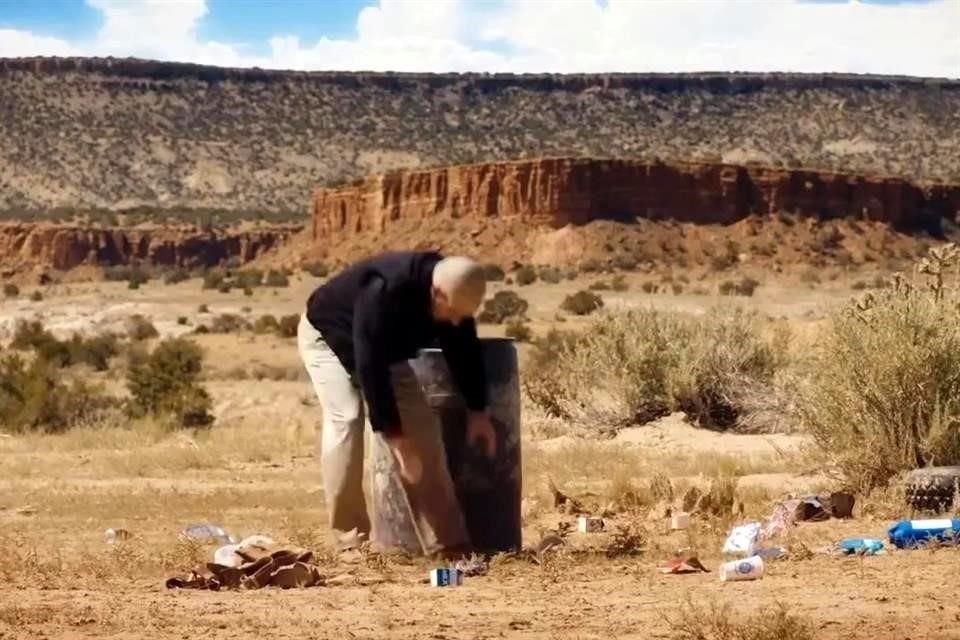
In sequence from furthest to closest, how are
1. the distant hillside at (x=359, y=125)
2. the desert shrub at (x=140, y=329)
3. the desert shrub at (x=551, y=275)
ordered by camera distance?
the distant hillside at (x=359, y=125), the desert shrub at (x=551, y=275), the desert shrub at (x=140, y=329)

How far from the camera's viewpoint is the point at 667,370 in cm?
1670

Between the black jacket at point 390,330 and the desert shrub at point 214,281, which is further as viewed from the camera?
the desert shrub at point 214,281

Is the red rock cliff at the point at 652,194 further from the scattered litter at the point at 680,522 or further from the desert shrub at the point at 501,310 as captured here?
the scattered litter at the point at 680,522

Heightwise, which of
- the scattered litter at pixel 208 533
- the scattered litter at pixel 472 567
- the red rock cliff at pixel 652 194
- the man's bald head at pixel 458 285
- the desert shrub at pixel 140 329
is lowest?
the desert shrub at pixel 140 329

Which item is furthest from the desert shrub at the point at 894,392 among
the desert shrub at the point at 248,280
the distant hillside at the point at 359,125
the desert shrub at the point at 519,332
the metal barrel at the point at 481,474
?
the distant hillside at the point at 359,125

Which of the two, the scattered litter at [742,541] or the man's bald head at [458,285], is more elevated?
the man's bald head at [458,285]

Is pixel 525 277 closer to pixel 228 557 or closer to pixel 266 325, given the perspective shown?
pixel 266 325

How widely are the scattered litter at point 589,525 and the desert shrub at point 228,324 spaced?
109 feet

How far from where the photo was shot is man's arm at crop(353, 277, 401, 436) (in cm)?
788

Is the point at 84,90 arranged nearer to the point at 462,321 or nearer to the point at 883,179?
the point at 883,179

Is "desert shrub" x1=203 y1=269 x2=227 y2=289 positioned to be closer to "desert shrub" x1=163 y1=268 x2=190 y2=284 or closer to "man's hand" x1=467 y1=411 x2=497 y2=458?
"desert shrub" x1=163 y1=268 x2=190 y2=284

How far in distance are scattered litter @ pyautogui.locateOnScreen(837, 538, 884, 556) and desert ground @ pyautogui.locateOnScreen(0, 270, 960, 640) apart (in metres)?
0.07

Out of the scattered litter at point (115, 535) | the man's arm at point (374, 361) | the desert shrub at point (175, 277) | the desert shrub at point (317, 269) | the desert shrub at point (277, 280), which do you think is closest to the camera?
the man's arm at point (374, 361)

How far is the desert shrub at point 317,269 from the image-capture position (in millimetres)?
61981
